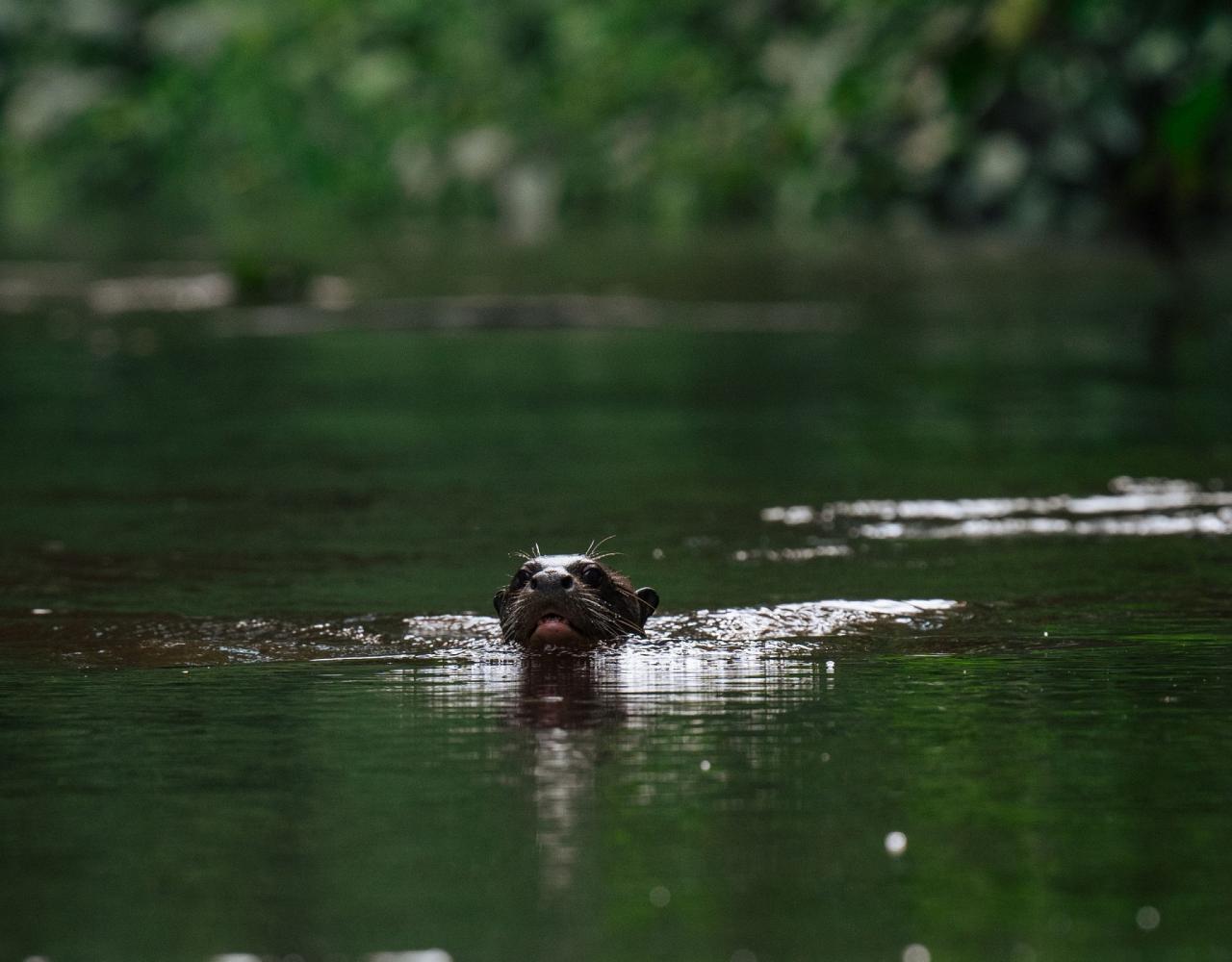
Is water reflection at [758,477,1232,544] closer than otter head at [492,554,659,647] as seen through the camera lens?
No

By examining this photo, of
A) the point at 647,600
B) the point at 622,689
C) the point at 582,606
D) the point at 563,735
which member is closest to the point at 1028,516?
the point at 647,600

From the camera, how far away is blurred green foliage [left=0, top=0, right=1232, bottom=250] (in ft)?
73.1

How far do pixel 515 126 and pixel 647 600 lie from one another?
28219 mm

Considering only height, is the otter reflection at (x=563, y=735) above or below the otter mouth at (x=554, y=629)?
below

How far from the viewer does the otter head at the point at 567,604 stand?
7238mm

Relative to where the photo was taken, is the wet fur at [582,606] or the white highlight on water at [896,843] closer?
the white highlight on water at [896,843]

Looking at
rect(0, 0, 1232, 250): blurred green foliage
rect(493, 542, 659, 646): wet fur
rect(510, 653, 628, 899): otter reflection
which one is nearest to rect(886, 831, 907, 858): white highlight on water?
rect(510, 653, 628, 899): otter reflection

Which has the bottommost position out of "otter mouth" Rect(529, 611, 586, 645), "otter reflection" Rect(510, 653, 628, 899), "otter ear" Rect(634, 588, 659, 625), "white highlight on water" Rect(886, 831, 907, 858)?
"white highlight on water" Rect(886, 831, 907, 858)

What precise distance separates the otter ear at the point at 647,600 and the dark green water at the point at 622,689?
16 centimetres

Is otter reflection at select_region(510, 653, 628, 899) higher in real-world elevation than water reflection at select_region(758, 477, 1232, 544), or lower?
lower

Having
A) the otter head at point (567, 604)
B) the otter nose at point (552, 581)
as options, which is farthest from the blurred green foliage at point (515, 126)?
the otter nose at point (552, 581)

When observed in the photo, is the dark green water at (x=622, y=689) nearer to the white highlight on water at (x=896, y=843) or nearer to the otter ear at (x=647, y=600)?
the white highlight on water at (x=896, y=843)

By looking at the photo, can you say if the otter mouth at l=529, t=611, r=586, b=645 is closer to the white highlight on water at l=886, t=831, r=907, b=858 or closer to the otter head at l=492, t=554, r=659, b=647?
the otter head at l=492, t=554, r=659, b=647

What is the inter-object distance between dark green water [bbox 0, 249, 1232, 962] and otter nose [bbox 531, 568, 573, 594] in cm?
22
